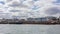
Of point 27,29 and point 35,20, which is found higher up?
point 35,20

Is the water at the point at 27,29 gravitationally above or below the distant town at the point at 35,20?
below

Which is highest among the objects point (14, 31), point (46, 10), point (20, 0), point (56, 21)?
point (20, 0)

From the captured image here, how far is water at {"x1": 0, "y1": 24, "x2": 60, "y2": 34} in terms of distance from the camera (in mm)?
3111

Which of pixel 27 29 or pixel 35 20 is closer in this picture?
pixel 35 20

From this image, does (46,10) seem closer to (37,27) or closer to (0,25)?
(37,27)

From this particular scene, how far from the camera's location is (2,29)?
10.3ft

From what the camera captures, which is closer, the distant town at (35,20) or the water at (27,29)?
the distant town at (35,20)

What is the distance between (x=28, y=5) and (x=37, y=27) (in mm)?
514

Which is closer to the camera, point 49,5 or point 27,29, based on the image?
point 49,5

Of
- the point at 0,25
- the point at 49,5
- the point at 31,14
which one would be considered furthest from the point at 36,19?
the point at 0,25

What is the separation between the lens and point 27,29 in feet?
10.8

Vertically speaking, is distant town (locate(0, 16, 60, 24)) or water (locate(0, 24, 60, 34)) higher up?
distant town (locate(0, 16, 60, 24))

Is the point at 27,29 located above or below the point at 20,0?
below

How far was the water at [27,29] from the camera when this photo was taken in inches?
122
